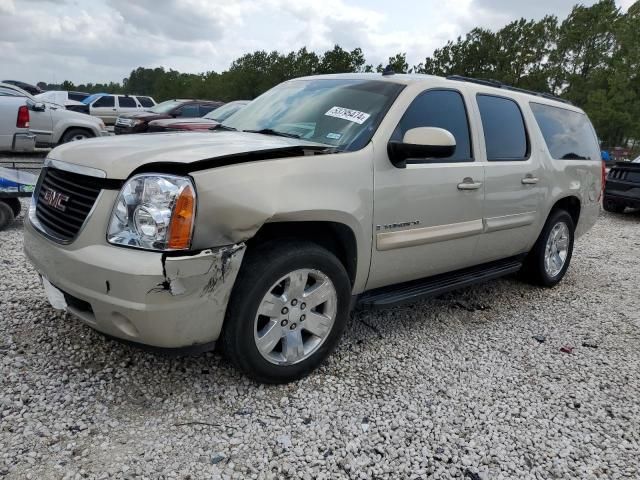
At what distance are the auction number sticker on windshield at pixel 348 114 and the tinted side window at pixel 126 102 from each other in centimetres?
2244

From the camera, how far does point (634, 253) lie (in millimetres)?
6727

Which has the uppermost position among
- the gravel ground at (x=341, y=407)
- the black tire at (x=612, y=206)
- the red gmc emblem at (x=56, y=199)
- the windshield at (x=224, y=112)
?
the windshield at (x=224, y=112)

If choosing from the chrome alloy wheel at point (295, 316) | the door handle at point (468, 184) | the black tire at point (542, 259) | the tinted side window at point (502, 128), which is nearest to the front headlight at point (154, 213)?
the chrome alloy wheel at point (295, 316)

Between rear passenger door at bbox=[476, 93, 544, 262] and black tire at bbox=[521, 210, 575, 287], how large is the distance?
0.30 metres

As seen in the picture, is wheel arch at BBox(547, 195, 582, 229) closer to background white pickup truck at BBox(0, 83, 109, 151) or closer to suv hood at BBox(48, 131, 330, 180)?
suv hood at BBox(48, 131, 330, 180)

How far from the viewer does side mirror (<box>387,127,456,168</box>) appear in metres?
2.86

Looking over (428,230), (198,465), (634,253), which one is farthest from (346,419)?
(634,253)

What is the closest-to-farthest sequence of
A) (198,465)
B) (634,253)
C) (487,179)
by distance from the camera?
(198,465) → (487,179) → (634,253)

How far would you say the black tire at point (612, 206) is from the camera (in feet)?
32.8

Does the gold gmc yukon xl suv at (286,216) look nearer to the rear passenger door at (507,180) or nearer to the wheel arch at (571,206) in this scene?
the rear passenger door at (507,180)

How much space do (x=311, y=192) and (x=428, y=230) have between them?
101 cm

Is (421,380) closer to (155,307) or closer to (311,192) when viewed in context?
(311,192)

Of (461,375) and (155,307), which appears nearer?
(155,307)

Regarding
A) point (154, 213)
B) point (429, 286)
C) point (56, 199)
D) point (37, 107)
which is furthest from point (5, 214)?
point (37, 107)
